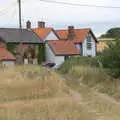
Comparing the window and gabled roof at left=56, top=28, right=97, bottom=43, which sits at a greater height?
gabled roof at left=56, top=28, right=97, bottom=43

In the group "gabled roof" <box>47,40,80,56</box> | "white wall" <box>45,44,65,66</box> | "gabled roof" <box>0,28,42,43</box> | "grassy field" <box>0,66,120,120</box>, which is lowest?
"grassy field" <box>0,66,120,120</box>

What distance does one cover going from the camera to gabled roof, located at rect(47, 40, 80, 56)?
70.2 meters

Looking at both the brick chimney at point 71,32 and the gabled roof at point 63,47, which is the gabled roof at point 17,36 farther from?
the brick chimney at point 71,32

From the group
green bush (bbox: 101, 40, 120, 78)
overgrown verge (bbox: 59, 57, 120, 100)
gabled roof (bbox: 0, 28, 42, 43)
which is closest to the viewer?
overgrown verge (bbox: 59, 57, 120, 100)

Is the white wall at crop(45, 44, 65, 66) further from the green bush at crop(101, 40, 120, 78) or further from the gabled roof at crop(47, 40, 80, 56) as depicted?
the green bush at crop(101, 40, 120, 78)

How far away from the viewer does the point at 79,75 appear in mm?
41000

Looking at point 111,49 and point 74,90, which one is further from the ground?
point 111,49

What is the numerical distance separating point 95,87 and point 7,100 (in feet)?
35.8

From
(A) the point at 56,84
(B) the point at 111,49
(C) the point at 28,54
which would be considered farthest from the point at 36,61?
(A) the point at 56,84

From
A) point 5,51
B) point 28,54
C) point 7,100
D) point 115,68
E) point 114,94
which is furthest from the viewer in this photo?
point 28,54

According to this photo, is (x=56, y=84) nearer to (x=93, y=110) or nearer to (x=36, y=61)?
(x=93, y=110)

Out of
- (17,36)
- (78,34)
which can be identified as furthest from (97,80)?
(78,34)

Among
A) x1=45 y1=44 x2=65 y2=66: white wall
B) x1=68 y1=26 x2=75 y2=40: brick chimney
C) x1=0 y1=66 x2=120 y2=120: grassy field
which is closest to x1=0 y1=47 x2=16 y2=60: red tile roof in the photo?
x1=45 y1=44 x2=65 y2=66: white wall

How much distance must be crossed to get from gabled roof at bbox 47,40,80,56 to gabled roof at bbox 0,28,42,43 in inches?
90.9
